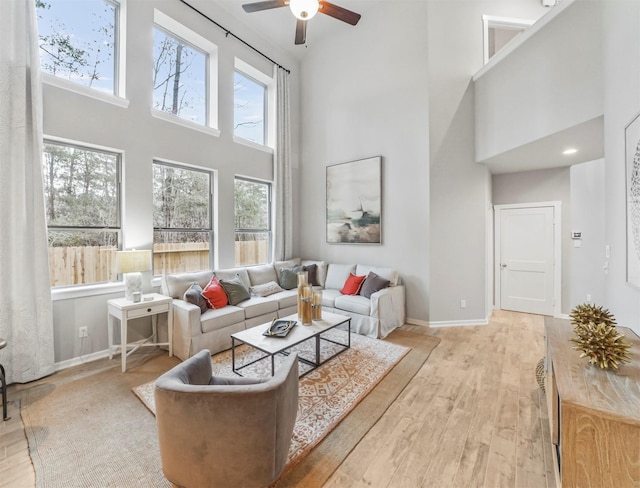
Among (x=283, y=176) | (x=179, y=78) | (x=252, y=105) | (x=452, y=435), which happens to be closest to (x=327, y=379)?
(x=452, y=435)

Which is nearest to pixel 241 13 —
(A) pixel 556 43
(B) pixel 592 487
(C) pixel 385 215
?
(C) pixel 385 215

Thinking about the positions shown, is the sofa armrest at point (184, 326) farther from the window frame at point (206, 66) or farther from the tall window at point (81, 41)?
the tall window at point (81, 41)

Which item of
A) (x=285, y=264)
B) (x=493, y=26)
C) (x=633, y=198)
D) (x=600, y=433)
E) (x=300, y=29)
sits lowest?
(x=600, y=433)

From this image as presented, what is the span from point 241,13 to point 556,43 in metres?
4.39

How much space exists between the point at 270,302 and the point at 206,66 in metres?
3.85

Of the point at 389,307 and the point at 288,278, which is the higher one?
the point at 288,278

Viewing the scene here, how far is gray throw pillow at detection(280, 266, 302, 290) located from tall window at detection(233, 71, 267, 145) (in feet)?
7.99

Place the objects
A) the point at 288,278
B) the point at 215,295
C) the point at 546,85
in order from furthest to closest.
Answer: the point at 288,278 → the point at 215,295 → the point at 546,85

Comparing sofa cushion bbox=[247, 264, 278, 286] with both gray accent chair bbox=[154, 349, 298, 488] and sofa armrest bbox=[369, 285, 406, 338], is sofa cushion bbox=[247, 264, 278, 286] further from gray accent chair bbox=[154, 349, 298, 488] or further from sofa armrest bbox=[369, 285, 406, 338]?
gray accent chair bbox=[154, 349, 298, 488]

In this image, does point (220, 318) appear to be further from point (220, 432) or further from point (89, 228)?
point (220, 432)

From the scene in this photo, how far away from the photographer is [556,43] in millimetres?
3074

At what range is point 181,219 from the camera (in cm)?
418

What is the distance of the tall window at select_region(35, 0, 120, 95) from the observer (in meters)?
3.14

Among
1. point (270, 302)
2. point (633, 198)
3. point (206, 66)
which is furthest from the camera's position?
point (206, 66)
